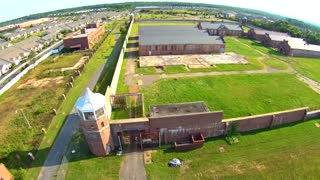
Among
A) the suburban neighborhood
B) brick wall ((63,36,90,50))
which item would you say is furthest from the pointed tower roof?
brick wall ((63,36,90,50))

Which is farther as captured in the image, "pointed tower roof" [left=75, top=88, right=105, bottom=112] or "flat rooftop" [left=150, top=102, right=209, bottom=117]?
"flat rooftop" [left=150, top=102, right=209, bottom=117]

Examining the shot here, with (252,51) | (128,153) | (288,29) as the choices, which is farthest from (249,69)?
(288,29)

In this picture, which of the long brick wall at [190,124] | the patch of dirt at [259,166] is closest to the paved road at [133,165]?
the long brick wall at [190,124]

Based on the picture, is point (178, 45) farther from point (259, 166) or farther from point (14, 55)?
point (14, 55)

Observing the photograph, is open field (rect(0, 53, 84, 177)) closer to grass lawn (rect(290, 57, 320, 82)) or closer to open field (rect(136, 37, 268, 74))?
open field (rect(136, 37, 268, 74))

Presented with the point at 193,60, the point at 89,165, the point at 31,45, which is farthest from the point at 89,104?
the point at 31,45

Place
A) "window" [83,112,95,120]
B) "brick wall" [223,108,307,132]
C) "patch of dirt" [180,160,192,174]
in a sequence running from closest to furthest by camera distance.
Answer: "window" [83,112,95,120] < "patch of dirt" [180,160,192,174] < "brick wall" [223,108,307,132]
